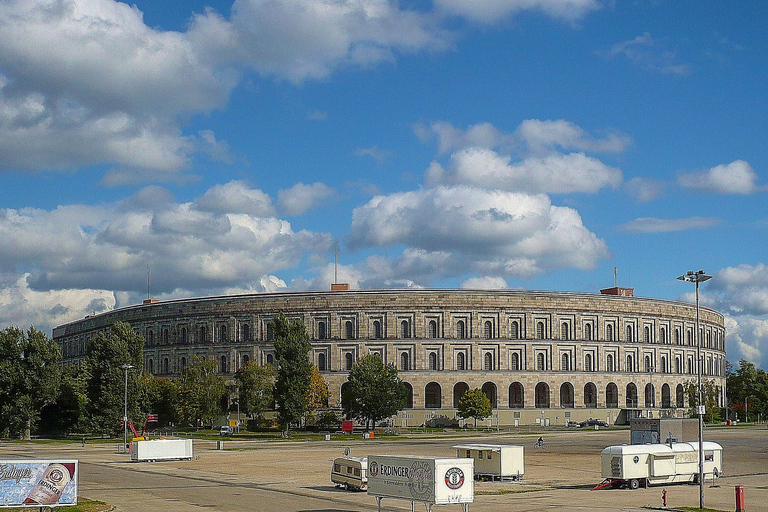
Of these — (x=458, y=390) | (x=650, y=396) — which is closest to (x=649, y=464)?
(x=458, y=390)

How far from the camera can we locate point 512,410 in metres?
134

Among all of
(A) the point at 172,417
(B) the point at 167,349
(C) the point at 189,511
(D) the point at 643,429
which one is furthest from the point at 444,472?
(B) the point at 167,349

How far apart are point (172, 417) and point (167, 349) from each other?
2973cm

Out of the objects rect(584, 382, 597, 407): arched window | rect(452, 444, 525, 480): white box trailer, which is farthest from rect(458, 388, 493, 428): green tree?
rect(452, 444, 525, 480): white box trailer

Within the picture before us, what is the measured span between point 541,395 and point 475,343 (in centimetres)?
1335

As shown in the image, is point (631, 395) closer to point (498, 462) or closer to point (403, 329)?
point (403, 329)

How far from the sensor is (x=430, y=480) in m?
30.2

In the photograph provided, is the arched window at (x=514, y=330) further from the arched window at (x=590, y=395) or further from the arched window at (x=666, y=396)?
the arched window at (x=666, y=396)

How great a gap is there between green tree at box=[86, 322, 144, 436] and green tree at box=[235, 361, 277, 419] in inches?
562

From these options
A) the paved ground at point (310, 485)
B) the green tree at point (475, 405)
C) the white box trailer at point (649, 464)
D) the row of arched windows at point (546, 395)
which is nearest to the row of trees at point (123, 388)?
the green tree at point (475, 405)

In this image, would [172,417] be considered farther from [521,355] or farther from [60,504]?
[60,504]

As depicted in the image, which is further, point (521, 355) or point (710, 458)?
point (521, 355)

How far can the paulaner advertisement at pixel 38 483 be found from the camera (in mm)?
31312

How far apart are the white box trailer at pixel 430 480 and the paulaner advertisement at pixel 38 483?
11.1 meters
